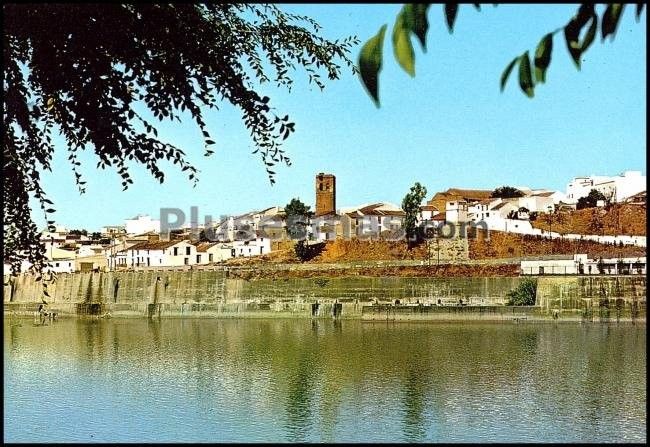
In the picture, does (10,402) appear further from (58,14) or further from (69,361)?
(58,14)

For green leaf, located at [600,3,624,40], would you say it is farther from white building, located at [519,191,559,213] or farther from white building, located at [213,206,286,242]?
white building, located at [519,191,559,213]

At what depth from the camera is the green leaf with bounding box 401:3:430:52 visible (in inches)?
49.9

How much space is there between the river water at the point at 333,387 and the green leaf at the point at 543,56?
1011 centimetres

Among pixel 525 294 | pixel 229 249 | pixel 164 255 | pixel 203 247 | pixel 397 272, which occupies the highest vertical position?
pixel 203 247

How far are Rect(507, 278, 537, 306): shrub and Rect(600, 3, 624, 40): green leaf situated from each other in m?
31.3

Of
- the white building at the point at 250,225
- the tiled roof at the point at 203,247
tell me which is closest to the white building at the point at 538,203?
the white building at the point at 250,225

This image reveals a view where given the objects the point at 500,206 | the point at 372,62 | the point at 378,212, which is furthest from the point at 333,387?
the point at 378,212

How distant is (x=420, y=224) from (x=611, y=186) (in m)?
16.7

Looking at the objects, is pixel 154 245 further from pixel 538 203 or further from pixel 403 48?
pixel 403 48

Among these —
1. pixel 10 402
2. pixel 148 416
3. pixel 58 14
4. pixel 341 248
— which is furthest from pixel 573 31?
pixel 341 248

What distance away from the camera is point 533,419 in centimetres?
1223

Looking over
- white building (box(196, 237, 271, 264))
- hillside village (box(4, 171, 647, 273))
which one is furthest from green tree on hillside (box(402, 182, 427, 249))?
white building (box(196, 237, 271, 264))

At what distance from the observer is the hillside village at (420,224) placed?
42.3 metres

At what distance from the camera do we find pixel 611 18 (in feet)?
4.39
